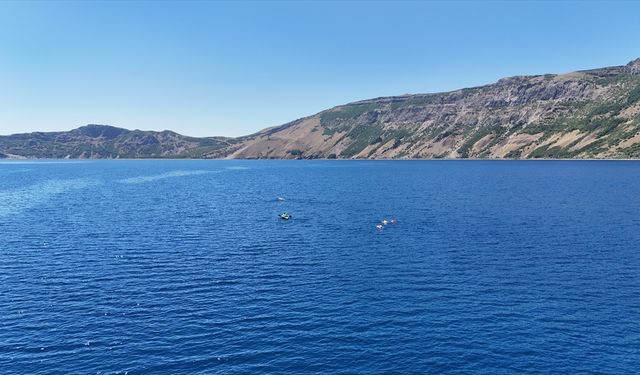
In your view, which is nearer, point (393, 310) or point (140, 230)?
point (393, 310)

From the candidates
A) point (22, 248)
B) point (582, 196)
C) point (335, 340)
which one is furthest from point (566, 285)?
point (582, 196)

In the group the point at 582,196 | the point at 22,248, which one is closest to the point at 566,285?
the point at 22,248

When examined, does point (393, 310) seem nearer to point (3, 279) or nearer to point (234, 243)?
point (234, 243)

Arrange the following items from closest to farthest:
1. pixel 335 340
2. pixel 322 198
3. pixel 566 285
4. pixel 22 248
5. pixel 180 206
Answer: pixel 335 340, pixel 566 285, pixel 22 248, pixel 180 206, pixel 322 198

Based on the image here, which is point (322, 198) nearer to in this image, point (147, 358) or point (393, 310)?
point (393, 310)

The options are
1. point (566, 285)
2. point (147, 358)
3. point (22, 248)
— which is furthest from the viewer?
point (22, 248)

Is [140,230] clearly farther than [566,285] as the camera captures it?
Yes

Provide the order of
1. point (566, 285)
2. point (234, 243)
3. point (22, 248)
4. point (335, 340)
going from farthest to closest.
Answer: point (234, 243) < point (22, 248) < point (566, 285) < point (335, 340)
